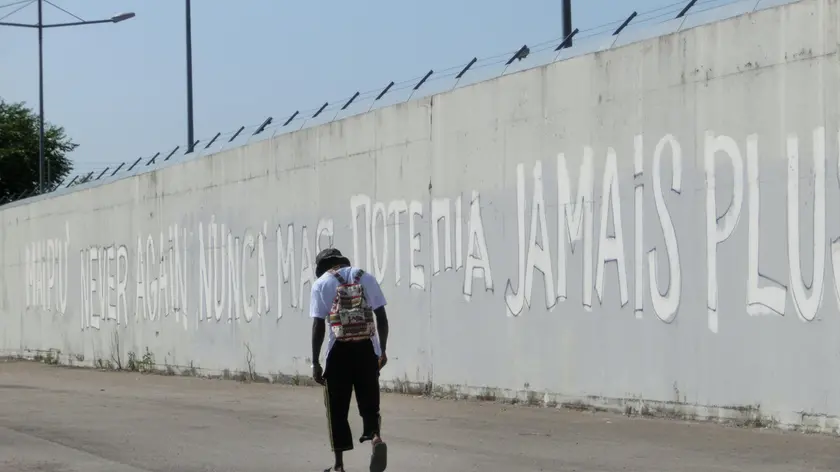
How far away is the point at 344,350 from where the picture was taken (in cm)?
900

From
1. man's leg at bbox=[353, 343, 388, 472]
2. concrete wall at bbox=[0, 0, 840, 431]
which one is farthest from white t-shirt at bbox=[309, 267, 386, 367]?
concrete wall at bbox=[0, 0, 840, 431]

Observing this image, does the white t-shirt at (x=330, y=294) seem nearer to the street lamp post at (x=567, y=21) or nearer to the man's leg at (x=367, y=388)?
the man's leg at (x=367, y=388)

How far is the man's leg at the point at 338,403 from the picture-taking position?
29.3ft

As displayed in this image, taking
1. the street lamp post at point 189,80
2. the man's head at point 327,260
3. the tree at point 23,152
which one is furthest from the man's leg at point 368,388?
the tree at point 23,152

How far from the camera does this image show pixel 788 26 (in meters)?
11.2

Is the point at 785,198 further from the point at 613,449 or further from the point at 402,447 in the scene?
the point at 402,447

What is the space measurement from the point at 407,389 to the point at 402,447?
6145mm

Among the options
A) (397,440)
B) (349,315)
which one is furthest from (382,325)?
(397,440)

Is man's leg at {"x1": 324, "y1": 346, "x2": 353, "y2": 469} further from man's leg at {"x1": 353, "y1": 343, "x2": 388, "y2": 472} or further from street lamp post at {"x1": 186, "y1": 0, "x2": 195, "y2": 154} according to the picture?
street lamp post at {"x1": 186, "y1": 0, "x2": 195, "y2": 154}

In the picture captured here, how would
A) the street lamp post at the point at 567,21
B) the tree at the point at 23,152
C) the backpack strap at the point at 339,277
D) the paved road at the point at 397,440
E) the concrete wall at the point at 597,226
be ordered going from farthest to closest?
the tree at the point at 23,152 → the street lamp post at the point at 567,21 → the concrete wall at the point at 597,226 → the paved road at the point at 397,440 → the backpack strap at the point at 339,277

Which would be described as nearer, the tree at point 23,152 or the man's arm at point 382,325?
the man's arm at point 382,325

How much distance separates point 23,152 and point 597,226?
55.8 metres

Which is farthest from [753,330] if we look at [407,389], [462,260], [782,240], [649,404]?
[407,389]

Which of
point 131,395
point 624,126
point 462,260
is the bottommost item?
point 131,395
